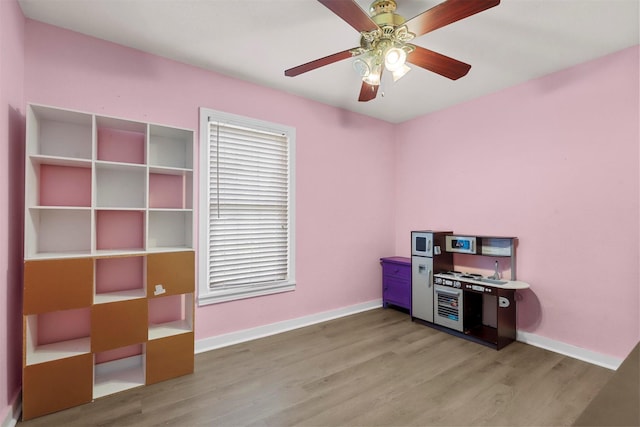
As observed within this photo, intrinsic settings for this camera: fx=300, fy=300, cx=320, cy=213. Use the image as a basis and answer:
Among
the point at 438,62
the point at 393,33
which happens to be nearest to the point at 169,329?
the point at 393,33

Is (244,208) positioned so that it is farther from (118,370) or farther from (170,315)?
(118,370)

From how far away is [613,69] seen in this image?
2785 mm

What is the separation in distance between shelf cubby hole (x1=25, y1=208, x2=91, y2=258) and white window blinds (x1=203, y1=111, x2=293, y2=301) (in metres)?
1.04

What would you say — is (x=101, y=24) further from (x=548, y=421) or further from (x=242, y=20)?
(x=548, y=421)

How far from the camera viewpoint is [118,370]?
8.65ft

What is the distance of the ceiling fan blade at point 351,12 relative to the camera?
5.32 ft

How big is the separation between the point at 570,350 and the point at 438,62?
3063 mm

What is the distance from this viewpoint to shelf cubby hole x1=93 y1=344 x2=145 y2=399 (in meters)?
2.38

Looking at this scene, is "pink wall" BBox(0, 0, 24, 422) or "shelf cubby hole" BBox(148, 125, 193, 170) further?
"shelf cubby hole" BBox(148, 125, 193, 170)

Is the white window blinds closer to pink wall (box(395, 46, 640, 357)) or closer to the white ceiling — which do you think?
the white ceiling

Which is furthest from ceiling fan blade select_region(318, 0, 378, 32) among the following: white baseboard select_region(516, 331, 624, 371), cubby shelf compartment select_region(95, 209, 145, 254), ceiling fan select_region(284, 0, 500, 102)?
white baseboard select_region(516, 331, 624, 371)

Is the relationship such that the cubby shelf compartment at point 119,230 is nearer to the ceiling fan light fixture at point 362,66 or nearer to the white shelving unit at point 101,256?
the white shelving unit at point 101,256

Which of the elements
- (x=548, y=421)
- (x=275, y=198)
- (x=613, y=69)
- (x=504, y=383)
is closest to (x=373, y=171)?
(x=275, y=198)

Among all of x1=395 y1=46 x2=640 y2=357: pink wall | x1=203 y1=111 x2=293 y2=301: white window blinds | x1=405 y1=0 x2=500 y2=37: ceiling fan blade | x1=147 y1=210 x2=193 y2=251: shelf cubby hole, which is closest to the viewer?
x1=405 y1=0 x2=500 y2=37: ceiling fan blade
